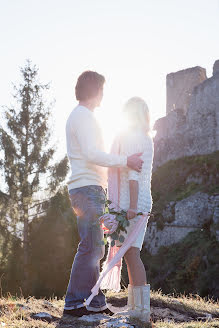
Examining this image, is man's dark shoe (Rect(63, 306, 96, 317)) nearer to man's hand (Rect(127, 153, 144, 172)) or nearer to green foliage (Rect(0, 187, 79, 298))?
man's hand (Rect(127, 153, 144, 172))

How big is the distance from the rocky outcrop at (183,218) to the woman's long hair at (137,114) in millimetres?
14989

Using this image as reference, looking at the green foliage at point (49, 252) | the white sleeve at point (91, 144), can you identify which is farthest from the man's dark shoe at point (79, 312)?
the green foliage at point (49, 252)

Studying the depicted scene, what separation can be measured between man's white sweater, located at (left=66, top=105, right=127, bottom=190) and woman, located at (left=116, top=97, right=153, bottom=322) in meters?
0.19

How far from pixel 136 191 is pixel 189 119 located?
75.1 feet

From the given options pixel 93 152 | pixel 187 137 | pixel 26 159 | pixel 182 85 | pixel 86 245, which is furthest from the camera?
pixel 182 85

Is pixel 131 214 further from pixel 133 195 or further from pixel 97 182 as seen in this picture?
pixel 97 182

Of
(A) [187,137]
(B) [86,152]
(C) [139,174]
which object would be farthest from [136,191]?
(A) [187,137]

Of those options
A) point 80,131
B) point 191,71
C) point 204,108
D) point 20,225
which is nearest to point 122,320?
point 80,131

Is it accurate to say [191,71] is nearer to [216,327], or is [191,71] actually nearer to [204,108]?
[204,108]

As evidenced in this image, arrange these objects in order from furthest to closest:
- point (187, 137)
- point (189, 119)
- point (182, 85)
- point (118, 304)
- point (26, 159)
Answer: point (182, 85) < point (189, 119) < point (187, 137) < point (26, 159) < point (118, 304)

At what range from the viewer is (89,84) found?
3752 mm

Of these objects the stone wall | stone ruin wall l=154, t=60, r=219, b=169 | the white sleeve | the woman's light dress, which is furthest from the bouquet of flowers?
the stone wall

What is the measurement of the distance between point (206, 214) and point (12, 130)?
952cm

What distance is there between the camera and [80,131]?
363 centimetres
